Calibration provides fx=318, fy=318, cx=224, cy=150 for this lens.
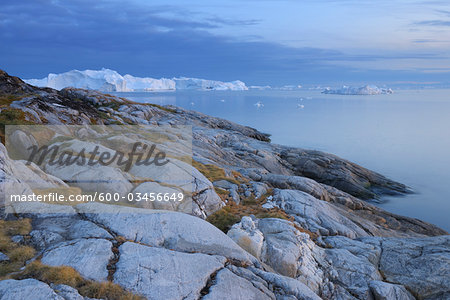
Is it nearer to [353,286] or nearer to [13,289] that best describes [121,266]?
[13,289]

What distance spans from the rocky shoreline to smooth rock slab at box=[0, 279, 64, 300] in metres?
0.03

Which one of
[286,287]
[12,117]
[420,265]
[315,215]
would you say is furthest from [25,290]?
[12,117]

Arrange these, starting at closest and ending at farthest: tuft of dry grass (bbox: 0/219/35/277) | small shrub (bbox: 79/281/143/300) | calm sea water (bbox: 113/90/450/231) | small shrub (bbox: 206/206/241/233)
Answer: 1. small shrub (bbox: 79/281/143/300)
2. tuft of dry grass (bbox: 0/219/35/277)
3. small shrub (bbox: 206/206/241/233)
4. calm sea water (bbox: 113/90/450/231)

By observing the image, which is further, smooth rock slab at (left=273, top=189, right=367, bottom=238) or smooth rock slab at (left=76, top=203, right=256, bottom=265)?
smooth rock slab at (left=273, top=189, right=367, bottom=238)

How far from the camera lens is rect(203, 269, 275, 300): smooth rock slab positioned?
10.6 metres

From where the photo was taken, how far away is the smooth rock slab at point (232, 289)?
10.6 metres

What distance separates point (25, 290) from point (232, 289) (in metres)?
6.30

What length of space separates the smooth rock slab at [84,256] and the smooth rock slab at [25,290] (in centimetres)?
119

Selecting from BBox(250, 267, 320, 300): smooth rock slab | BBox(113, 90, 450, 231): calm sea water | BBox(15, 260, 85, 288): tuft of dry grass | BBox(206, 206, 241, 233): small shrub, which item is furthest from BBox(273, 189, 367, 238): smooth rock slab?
BBox(113, 90, 450, 231): calm sea water

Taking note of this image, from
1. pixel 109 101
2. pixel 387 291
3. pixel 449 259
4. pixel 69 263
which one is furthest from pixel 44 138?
pixel 109 101

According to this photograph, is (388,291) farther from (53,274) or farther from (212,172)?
(212,172)

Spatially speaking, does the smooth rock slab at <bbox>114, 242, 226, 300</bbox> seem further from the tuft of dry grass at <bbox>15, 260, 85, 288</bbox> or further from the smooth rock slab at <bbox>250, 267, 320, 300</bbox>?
Answer: the smooth rock slab at <bbox>250, 267, 320, 300</bbox>

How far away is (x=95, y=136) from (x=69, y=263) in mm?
20270

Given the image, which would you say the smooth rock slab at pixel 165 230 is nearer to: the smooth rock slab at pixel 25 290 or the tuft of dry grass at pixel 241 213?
the smooth rock slab at pixel 25 290
